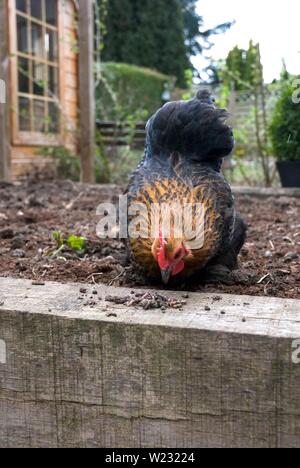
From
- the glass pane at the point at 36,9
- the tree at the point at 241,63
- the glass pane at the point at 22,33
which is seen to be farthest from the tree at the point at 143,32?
the glass pane at the point at 22,33

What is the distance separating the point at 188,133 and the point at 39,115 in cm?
564

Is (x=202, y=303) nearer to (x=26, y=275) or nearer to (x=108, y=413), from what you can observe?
(x=108, y=413)

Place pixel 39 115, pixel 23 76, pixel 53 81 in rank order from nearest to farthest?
pixel 23 76, pixel 39 115, pixel 53 81

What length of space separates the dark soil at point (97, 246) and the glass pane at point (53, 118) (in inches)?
120

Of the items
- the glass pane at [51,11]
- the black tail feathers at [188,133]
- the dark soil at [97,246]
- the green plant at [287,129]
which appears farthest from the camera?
the glass pane at [51,11]

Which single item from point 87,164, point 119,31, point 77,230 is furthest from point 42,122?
point 119,31

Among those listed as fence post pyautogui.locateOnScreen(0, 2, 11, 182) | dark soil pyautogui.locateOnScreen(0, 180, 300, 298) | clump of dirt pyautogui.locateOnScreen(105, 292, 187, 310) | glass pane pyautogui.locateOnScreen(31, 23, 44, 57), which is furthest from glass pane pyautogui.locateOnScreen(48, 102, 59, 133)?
clump of dirt pyautogui.locateOnScreen(105, 292, 187, 310)

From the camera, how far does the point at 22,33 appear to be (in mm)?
7266

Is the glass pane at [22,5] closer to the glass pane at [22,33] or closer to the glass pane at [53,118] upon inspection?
the glass pane at [22,33]

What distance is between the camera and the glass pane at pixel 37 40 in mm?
7543

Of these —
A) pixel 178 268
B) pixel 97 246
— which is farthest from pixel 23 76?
pixel 178 268

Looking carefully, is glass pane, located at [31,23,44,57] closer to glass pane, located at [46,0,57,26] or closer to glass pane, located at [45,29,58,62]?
glass pane, located at [45,29,58,62]

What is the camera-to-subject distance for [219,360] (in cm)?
156

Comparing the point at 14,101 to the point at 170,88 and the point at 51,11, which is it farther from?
the point at 170,88
